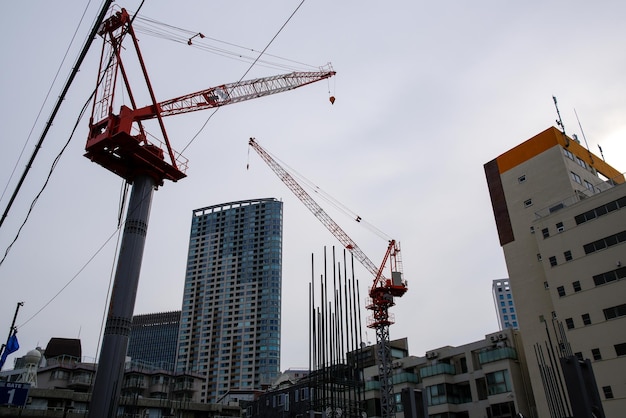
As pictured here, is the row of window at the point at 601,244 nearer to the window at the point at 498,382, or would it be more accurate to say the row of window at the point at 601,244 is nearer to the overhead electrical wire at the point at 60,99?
the window at the point at 498,382

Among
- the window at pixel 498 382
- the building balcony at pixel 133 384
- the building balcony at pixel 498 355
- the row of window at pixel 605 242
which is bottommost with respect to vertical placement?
the window at pixel 498 382

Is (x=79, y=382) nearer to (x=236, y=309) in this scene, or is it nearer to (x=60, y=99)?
(x=60, y=99)

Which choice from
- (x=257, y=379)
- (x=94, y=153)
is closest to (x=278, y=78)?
(x=94, y=153)

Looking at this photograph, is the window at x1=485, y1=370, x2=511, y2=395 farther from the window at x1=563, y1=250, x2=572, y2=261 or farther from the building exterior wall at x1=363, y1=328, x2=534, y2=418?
the window at x1=563, y1=250, x2=572, y2=261

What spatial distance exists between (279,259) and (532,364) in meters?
137

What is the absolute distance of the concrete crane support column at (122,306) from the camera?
33844 millimetres

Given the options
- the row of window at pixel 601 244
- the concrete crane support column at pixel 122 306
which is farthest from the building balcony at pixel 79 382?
the row of window at pixel 601 244

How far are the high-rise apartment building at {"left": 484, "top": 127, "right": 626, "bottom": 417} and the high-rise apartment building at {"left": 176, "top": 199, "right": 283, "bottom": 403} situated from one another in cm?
11460

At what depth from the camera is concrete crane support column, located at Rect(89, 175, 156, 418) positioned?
3384 cm

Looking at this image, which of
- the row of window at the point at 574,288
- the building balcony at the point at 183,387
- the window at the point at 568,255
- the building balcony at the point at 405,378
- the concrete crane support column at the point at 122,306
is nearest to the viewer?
the concrete crane support column at the point at 122,306

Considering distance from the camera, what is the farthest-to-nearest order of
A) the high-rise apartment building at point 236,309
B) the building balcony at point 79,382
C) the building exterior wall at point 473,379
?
the high-rise apartment building at point 236,309, the building balcony at point 79,382, the building exterior wall at point 473,379

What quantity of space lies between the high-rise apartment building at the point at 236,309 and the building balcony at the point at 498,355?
361 feet

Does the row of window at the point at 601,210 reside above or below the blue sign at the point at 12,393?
above

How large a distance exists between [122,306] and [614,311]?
44711mm
